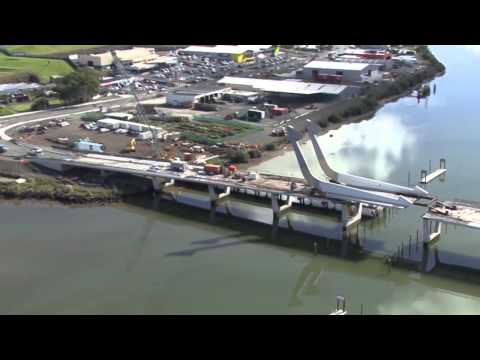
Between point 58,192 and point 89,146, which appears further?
point 89,146

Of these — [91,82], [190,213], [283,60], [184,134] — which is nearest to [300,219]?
[190,213]

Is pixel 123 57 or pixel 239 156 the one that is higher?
pixel 123 57

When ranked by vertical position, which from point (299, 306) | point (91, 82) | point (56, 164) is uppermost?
point (91, 82)

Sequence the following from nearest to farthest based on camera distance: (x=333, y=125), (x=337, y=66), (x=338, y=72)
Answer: (x=333, y=125)
(x=338, y=72)
(x=337, y=66)

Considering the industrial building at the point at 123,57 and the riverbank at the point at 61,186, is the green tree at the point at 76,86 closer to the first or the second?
the industrial building at the point at 123,57

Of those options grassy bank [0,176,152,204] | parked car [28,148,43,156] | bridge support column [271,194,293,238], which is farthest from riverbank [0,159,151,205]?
bridge support column [271,194,293,238]

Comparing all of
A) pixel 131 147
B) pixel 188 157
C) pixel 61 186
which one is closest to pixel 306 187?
pixel 188 157

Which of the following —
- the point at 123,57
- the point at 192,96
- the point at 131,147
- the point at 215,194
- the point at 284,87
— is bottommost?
the point at 215,194

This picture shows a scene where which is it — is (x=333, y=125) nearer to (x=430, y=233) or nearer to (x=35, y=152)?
(x=430, y=233)

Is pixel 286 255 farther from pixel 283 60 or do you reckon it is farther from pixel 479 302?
pixel 283 60
